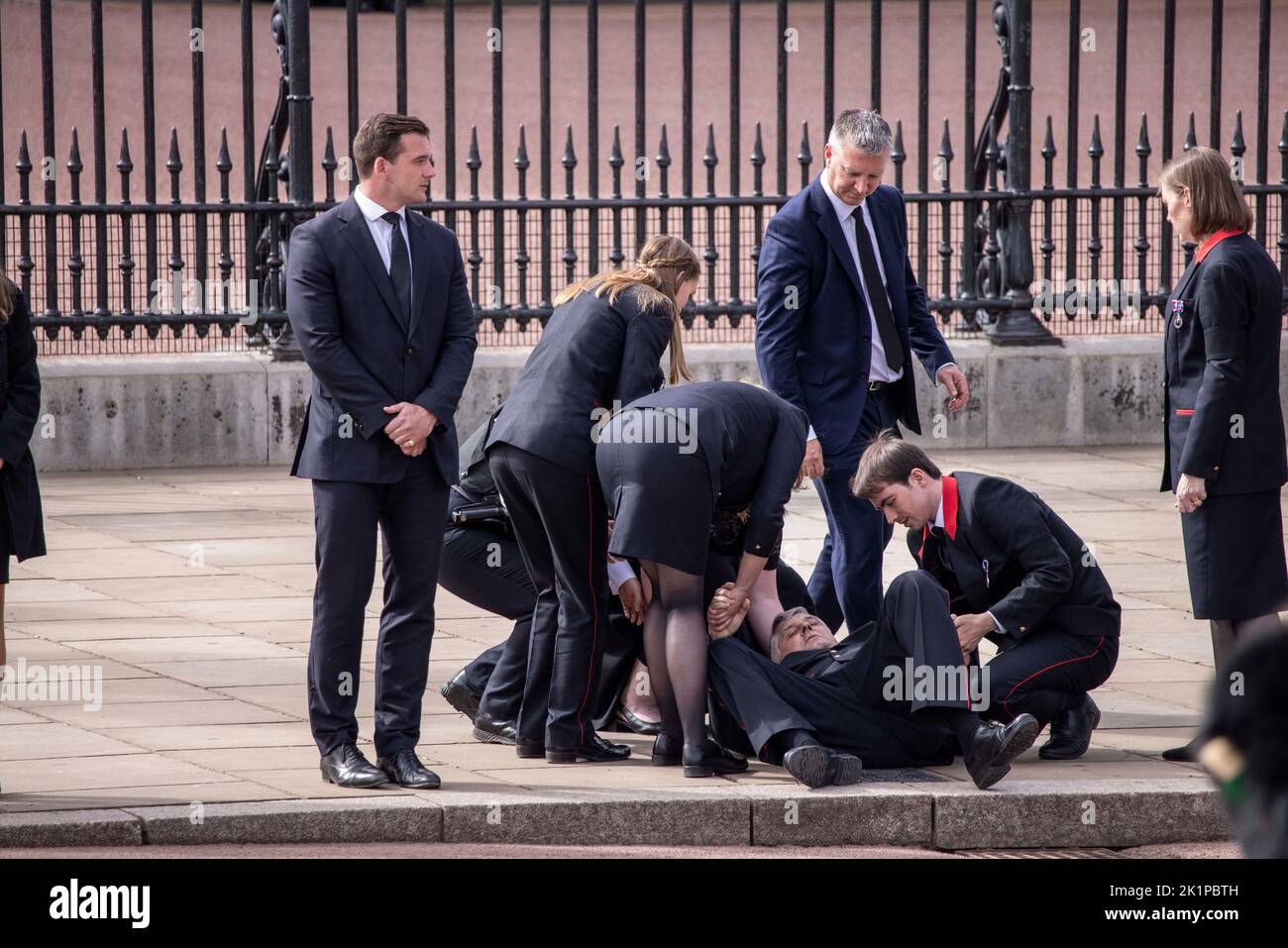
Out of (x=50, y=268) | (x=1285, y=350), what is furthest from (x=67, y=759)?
(x=1285, y=350)

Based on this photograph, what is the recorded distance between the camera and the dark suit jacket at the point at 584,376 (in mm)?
5922

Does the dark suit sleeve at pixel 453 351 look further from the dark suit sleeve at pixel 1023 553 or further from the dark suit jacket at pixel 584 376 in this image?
the dark suit sleeve at pixel 1023 553

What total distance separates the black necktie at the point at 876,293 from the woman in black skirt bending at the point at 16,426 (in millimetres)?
2736

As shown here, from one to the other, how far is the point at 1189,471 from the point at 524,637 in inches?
80.8

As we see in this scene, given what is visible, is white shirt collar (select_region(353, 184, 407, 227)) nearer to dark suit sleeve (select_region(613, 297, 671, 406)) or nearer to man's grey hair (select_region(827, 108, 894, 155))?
dark suit sleeve (select_region(613, 297, 671, 406))

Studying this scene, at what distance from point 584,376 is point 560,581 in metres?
0.60

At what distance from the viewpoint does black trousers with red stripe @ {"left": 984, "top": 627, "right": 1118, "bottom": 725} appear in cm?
605

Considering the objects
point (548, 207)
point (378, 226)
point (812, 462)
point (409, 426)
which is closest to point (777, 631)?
point (812, 462)

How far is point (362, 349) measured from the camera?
5.71 metres

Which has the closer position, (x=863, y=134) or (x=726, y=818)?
(x=726, y=818)

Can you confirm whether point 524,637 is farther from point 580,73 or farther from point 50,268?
point 580,73

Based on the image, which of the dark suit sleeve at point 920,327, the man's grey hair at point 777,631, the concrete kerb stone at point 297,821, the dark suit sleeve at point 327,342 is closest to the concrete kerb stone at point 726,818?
the concrete kerb stone at point 297,821

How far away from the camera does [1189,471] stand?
609cm

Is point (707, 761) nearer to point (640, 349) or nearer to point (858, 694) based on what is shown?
point (858, 694)
